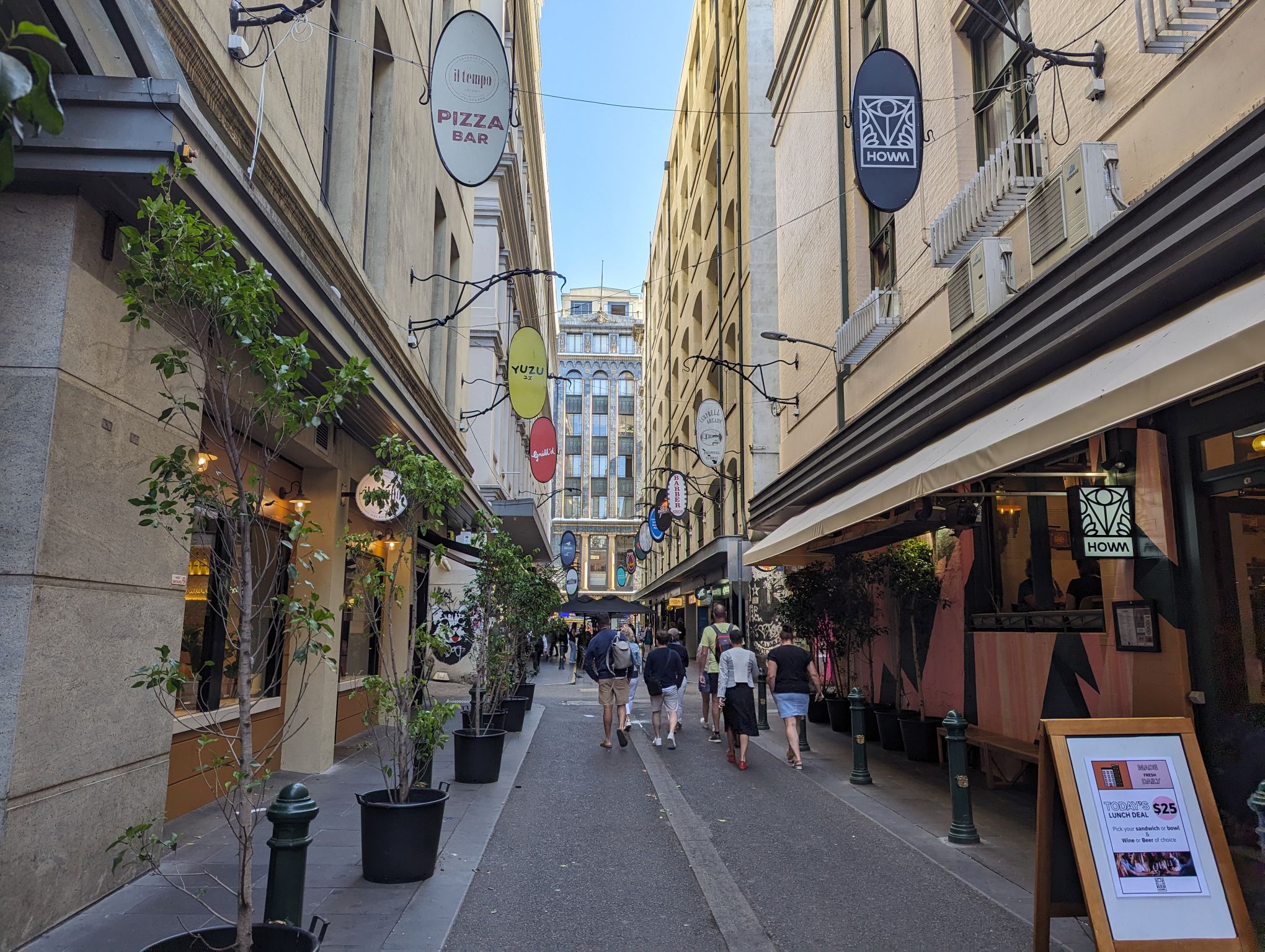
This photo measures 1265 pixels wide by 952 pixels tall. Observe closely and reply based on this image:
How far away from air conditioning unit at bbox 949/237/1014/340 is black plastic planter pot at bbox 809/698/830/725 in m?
8.61

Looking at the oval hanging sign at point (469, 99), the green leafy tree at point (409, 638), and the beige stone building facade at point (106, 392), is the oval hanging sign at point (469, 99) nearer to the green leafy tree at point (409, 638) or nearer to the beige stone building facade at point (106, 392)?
the beige stone building facade at point (106, 392)

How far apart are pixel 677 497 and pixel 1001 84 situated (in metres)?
20.8

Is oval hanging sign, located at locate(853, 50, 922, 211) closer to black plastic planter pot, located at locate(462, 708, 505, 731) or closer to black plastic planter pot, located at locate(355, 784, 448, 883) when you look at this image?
black plastic planter pot, located at locate(355, 784, 448, 883)

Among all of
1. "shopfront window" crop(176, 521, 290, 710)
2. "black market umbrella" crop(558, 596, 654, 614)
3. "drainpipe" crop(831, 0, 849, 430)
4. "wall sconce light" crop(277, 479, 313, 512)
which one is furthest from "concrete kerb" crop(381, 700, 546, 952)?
"black market umbrella" crop(558, 596, 654, 614)

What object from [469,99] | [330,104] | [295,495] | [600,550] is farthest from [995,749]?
[600,550]

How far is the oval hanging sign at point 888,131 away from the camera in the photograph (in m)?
9.22

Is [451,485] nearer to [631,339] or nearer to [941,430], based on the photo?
[941,430]

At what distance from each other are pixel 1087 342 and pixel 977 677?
547 centimetres

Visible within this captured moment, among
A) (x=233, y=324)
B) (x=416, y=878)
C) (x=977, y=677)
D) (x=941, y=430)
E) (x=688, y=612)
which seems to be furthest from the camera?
(x=688, y=612)

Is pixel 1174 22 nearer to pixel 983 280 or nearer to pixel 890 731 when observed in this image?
pixel 983 280

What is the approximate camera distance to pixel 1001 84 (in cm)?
1025

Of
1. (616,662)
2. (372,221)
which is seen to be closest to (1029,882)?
(616,662)

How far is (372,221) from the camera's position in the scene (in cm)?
1206

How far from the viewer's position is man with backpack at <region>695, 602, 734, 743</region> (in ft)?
46.4
